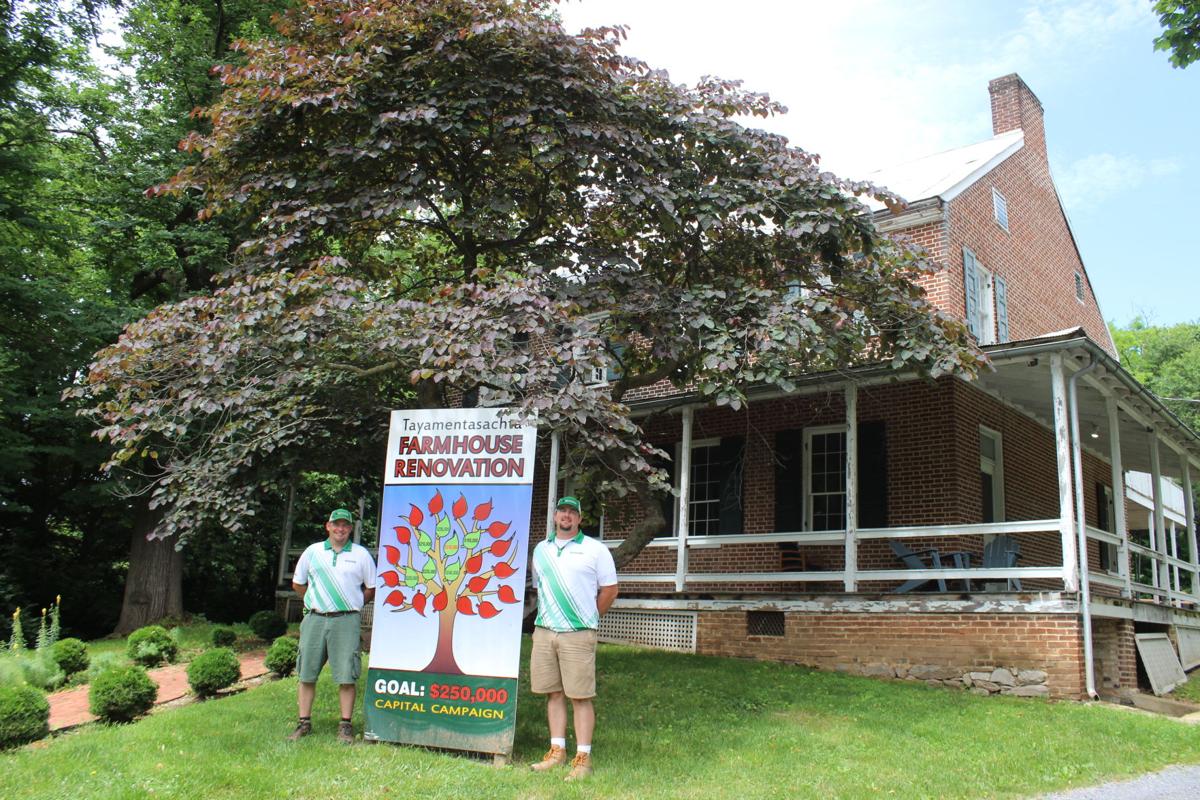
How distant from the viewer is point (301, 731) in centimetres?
691

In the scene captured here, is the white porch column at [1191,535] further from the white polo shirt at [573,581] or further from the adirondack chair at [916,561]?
the white polo shirt at [573,581]

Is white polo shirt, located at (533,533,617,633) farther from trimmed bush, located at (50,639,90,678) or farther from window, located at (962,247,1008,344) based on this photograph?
window, located at (962,247,1008,344)

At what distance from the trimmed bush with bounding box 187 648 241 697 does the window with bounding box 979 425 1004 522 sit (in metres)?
10.3

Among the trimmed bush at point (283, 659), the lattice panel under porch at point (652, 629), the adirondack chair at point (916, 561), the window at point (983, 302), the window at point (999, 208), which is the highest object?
the window at point (999, 208)

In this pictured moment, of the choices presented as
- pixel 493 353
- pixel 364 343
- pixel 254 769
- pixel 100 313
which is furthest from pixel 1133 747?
pixel 100 313

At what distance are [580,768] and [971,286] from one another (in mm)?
12301

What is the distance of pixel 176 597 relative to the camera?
1747 centimetres

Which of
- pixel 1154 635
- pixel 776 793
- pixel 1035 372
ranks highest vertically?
pixel 1035 372

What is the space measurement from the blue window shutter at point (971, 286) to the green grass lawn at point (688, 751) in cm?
772

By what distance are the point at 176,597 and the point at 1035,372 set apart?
15.0m

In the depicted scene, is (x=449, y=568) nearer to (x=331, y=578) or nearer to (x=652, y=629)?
(x=331, y=578)

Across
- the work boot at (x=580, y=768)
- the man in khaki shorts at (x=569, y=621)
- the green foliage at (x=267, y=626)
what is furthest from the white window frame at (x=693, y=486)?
the work boot at (x=580, y=768)

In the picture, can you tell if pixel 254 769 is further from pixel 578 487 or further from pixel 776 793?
pixel 578 487

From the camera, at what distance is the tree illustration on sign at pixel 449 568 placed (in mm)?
6895
